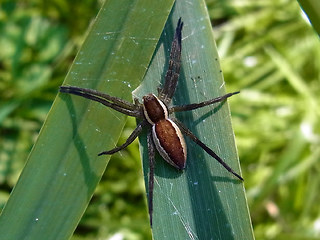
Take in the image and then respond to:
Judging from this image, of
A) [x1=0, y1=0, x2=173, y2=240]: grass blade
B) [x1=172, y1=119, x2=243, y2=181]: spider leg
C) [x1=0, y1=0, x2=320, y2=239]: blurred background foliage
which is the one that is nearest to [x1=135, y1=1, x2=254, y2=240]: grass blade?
[x1=172, y1=119, x2=243, y2=181]: spider leg

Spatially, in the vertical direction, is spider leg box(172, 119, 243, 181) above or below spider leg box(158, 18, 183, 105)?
below

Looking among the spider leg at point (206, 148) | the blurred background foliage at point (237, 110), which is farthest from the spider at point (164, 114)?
the blurred background foliage at point (237, 110)

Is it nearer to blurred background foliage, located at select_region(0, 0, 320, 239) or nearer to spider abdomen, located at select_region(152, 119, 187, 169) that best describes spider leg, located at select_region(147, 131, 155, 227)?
spider abdomen, located at select_region(152, 119, 187, 169)

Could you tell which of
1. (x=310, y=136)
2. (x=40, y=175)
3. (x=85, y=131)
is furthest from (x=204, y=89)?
(x=310, y=136)

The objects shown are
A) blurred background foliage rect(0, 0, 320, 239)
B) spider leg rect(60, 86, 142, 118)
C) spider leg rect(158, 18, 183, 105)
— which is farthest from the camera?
blurred background foliage rect(0, 0, 320, 239)

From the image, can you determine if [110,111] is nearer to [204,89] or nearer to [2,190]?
[204,89]

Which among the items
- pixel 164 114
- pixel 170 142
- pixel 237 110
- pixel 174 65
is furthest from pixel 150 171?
pixel 237 110

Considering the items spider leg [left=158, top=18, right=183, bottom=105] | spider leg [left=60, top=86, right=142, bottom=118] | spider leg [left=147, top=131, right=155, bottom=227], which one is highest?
spider leg [left=158, top=18, right=183, bottom=105]
